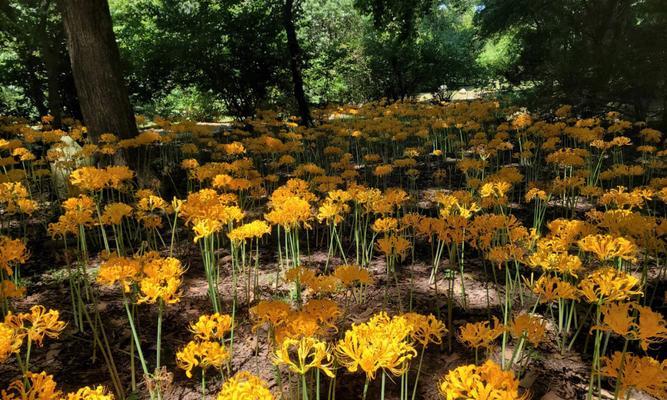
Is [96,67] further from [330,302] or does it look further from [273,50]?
[273,50]

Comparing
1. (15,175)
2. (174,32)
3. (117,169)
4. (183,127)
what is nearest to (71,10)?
(183,127)

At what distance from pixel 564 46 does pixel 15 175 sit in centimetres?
1116

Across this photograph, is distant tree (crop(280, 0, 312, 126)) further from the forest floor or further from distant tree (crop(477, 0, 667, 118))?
the forest floor

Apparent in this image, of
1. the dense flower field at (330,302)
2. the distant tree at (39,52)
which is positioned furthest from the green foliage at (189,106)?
the dense flower field at (330,302)

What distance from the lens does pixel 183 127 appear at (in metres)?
5.96

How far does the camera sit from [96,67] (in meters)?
5.81

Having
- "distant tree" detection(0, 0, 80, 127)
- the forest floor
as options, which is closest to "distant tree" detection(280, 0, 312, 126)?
"distant tree" detection(0, 0, 80, 127)

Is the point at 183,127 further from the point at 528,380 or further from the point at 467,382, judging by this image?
the point at 467,382

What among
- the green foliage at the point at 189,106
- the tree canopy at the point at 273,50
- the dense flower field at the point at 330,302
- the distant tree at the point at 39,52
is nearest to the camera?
the dense flower field at the point at 330,302

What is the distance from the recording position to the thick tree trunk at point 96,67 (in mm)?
5617

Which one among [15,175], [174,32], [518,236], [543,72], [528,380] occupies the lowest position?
[528,380]

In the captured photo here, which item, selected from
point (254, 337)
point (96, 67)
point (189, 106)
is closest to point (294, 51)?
point (96, 67)

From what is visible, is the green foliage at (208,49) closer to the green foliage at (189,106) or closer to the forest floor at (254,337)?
the green foliage at (189,106)

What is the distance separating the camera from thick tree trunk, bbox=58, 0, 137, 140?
18.4 ft
